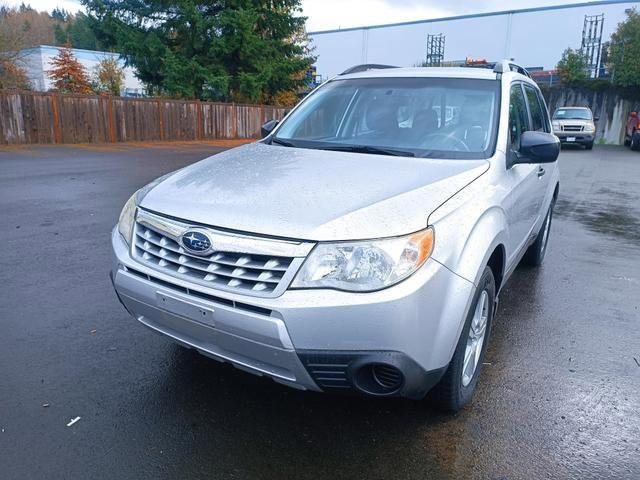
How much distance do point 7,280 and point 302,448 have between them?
3.42 m

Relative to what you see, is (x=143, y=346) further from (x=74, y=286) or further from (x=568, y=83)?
(x=568, y=83)

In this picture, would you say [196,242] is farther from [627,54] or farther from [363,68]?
[627,54]

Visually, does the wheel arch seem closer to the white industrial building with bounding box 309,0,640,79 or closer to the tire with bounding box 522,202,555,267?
the tire with bounding box 522,202,555,267

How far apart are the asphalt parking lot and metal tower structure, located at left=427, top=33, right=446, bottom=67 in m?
48.5

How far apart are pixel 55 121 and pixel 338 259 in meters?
19.1

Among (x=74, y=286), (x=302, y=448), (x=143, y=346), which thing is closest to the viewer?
(x=302, y=448)

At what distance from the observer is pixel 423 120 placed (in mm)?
3627

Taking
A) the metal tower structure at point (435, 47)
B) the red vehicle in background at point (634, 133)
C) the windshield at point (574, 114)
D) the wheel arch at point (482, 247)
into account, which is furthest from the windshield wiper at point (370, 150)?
the metal tower structure at point (435, 47)

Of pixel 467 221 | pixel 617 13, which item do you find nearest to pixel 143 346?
pixel 467 221

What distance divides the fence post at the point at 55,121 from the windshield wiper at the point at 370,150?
17.8 metres

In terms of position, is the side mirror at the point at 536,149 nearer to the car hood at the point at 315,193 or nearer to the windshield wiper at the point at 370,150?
the car hood at the point at 315,193

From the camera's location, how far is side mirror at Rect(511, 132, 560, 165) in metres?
3.25

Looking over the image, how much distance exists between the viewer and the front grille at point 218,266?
2.23m

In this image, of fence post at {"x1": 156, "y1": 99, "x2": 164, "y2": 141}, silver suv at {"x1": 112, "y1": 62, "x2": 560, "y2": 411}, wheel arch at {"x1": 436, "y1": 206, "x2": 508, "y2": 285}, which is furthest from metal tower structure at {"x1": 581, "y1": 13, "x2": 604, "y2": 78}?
silver suv at {"x1": 112, "y1": 62, "x2": 560, "y2": 411}
